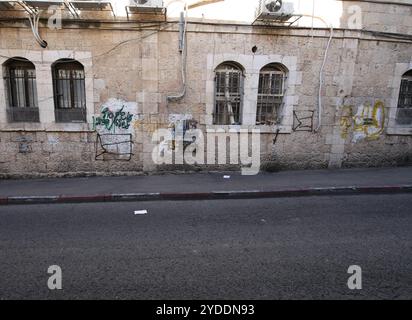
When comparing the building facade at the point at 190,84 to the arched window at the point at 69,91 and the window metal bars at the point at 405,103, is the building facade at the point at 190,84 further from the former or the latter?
the window metal bars at the point at 405,103

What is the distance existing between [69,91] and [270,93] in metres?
6.08

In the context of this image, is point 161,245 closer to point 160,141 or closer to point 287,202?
point 287,202

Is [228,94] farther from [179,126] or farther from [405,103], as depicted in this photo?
[405,103]

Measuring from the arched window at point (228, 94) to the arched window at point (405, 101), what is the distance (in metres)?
5.41

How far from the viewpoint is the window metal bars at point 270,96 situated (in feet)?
25.8

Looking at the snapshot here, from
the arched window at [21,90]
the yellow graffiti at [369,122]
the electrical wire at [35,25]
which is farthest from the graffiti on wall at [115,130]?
the yellow graffiti at [369,122]

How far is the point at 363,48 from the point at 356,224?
5952 millimetres

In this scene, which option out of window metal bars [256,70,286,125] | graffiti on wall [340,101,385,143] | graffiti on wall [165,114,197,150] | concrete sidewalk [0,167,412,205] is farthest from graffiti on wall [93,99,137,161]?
graffiti on wall [340,101,385,143]

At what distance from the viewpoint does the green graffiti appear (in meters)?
7.50

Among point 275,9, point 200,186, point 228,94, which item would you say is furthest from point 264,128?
point 275,9

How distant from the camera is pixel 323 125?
813 cm

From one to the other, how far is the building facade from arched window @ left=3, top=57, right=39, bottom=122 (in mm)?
27

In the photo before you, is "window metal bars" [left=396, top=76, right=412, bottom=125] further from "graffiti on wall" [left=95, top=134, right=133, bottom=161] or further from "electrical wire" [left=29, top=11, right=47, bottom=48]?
"electrical wire" [left=29, top=11, right=47, bottom=48]

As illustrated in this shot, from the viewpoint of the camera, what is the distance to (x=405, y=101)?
8570mm
